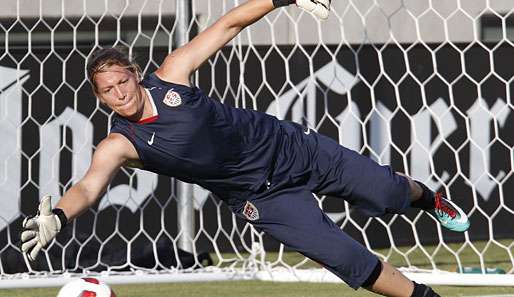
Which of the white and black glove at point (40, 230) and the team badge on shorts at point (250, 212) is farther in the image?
the team badge on shorts at point (250, 212)

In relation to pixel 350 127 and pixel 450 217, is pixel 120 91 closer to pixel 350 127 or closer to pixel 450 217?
pixel 450 217

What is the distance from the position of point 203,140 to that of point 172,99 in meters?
Result: 0.24

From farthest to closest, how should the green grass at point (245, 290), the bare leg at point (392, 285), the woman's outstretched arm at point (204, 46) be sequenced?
1. the green grass at point (245, 290)
2. the bare leg at point (392, 285)
3. the woman's outstretched arm at point (204, 46)

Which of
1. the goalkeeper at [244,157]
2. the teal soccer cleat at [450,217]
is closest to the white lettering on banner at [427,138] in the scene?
the teal soccer cleat at [450,217]

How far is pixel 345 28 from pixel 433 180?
4.87ft

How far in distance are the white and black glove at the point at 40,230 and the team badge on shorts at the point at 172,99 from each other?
91 cm

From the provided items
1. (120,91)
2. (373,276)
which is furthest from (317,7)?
(373,276)

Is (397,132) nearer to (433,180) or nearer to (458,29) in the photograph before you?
(433,180)

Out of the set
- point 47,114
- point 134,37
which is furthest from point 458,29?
point 47,114

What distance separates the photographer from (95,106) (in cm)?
1016

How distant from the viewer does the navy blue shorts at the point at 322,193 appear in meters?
5.98

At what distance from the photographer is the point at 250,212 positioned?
6.15 meters

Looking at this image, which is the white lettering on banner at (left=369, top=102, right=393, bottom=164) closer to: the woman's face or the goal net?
the goal net

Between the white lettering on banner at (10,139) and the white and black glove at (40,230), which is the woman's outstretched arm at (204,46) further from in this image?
the white lettering on banner at (10,139)
